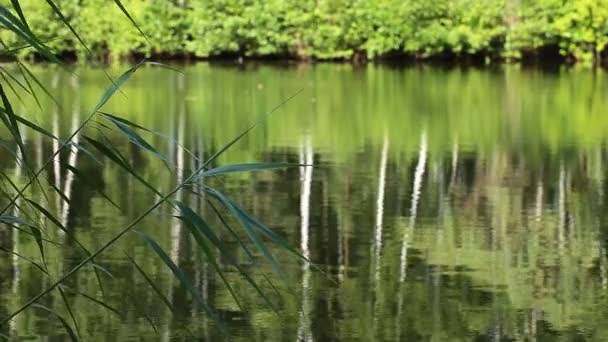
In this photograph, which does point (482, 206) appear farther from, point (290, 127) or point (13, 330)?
point (290, 127)

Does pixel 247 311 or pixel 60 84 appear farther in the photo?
pixel 60 84

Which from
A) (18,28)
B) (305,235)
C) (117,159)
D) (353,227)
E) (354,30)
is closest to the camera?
(18,28)

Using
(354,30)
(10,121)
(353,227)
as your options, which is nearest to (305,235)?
(353,227)

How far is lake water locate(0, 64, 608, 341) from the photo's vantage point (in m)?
4.96

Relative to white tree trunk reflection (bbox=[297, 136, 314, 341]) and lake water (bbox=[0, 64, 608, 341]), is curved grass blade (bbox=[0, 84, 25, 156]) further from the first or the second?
white tree trunk reflection (bbox=[297, 136, 314, 341])

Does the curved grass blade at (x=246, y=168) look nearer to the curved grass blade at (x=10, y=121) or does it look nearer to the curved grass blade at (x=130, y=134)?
the curved grass blade at (x=130, y=134)

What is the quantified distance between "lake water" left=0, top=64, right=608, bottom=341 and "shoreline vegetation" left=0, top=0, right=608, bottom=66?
1403cm

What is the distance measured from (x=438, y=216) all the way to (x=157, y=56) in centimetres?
2580

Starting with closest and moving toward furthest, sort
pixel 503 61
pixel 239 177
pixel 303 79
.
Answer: pixel 239 177, pixel 303 79, pixel 503 61

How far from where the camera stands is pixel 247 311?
512cm

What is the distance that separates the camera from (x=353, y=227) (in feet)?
24.1

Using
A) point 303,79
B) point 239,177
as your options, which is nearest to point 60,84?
point 303,79

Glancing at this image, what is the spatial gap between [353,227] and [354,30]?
24.6 meters

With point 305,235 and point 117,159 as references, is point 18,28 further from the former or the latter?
point 305,235
